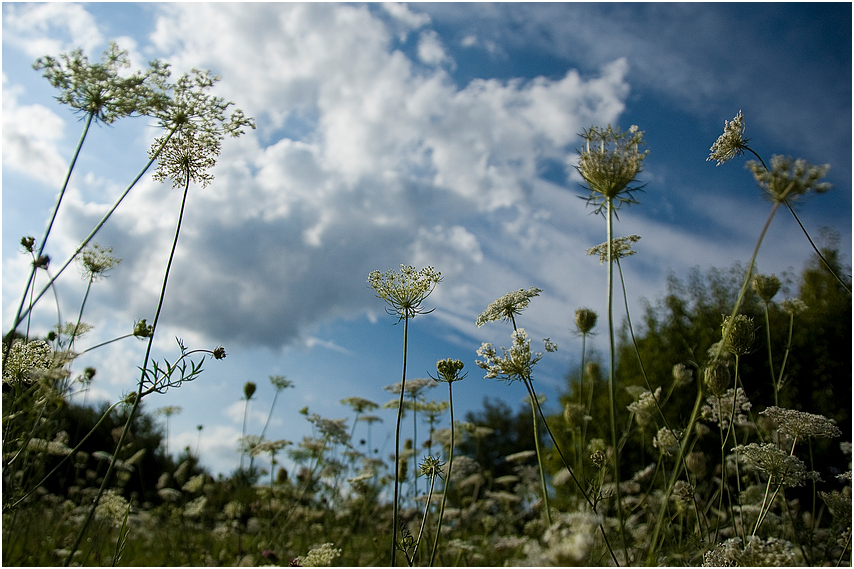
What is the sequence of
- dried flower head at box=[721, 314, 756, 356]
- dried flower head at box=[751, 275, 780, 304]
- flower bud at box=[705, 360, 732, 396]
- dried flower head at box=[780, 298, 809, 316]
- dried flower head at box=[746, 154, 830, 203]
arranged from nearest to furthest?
dried flower head at box=[746, 154, 830, 203], dried flower head at box=[721, 314, 756, 356], flower bud at box=[705, 360, 732, 396], dried flower head at box=[751, 275, 780, 304], dried flower head at box=[780, 298, 809, 316]

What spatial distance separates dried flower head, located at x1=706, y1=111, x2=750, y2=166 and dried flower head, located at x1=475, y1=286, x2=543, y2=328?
1.31 m

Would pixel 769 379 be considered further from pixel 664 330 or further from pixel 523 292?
pixel 523 292

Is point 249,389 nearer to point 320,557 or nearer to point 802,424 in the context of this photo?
point 320,557

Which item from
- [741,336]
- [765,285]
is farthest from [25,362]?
[765,285]

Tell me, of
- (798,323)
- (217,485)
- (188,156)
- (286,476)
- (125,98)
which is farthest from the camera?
(798,323)

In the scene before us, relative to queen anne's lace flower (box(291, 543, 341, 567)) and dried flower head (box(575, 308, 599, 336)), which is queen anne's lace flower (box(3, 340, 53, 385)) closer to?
queen anne's lace flower (box(291, 543, 341, 567))

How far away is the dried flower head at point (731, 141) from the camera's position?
9.30ft

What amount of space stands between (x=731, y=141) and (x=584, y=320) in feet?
6.39

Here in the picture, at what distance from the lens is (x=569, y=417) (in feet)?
14.8

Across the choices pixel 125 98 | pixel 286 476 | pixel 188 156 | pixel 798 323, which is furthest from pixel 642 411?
pixel 798 323

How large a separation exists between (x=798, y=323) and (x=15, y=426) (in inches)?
599

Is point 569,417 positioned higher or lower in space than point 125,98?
lower

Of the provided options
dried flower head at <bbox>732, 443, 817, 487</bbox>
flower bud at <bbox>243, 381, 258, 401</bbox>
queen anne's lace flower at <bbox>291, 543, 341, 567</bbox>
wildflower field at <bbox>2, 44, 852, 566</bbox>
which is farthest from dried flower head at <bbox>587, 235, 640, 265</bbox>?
flower bud at <bbox>243, 381, 258, 401</bbox>

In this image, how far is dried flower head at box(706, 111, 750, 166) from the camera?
284 cm
